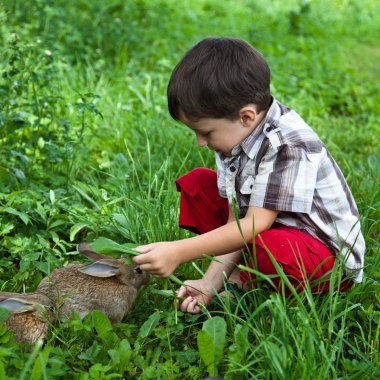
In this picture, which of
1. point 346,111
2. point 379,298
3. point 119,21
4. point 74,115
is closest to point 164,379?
point 379,298

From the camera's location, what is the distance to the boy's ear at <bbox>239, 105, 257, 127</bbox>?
2711mm

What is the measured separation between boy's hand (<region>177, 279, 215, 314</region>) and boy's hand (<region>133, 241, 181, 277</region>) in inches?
6.5

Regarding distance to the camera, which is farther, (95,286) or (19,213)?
(19,213)

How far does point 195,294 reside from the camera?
2.88 metres

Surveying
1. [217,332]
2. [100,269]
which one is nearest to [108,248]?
[100,269]

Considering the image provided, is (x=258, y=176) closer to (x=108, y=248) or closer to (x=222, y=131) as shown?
(x=222, y=131)

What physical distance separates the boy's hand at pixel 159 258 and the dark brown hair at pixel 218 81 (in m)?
0.55

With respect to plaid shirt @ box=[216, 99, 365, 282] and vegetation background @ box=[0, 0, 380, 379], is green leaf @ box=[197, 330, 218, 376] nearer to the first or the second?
vegetation background @ box=[0, 0, 380, 379]

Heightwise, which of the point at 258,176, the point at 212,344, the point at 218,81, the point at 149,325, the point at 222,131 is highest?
the point at 218,81

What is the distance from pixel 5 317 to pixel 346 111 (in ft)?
13.1

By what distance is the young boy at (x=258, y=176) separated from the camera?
105 inches

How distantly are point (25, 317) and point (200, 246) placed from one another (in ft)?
2.37

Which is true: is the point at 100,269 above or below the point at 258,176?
below

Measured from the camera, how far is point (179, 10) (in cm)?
793
